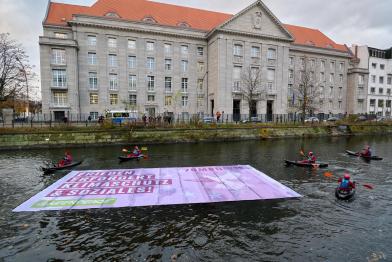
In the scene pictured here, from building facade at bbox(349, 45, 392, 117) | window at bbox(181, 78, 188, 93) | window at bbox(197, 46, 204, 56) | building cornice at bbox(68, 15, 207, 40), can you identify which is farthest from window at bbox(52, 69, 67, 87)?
building facade at bbox(349, 45, 392, 117)

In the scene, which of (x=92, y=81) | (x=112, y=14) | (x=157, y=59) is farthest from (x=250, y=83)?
(x=92, y=81)

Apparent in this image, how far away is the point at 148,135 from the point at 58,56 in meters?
26.6

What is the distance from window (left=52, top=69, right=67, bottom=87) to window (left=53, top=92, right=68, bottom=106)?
1.70 m

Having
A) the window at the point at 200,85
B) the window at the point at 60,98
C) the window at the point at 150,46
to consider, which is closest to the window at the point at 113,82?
the window at the point at 60,98

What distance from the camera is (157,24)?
161 ft

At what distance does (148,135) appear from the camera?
31.4m

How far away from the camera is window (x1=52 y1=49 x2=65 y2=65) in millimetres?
43456

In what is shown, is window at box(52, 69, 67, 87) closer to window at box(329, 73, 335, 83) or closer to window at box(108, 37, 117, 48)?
window at box(108, 37, 117, 48)

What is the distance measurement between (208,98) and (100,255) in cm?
4949

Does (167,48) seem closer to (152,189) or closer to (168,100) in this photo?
(168,100)

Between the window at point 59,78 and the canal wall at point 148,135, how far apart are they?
19.4 meters

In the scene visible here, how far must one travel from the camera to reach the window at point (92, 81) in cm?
4675

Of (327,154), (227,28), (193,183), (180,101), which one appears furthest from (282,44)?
(193,183)

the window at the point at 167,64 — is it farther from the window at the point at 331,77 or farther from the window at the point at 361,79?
the window at the point at 361,79
